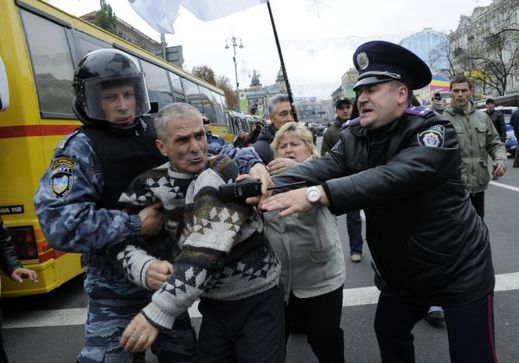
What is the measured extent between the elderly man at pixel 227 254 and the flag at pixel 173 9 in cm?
99

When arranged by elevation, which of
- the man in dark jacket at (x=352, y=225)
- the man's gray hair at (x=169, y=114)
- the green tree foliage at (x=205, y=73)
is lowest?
the man in dark jacket at (x=352, y=225)

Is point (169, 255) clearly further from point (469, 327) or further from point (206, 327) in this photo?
point (469, 327)

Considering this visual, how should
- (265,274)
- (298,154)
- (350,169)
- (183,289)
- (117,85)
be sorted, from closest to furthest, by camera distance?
(183,289)
(265,274)
(117,85)
(350,169)
(298,154)

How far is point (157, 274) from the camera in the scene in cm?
165

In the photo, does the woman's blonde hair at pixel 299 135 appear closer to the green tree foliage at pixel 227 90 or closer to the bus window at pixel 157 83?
the bus window at pixel 157 83

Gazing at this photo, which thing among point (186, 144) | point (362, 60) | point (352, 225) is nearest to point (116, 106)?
point (186, 144)

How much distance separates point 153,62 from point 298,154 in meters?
5.95

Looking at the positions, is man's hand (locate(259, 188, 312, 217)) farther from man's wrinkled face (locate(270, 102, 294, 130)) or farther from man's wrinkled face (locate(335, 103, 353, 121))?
man's wrinkled face (locate(335, 103, 353, 121))

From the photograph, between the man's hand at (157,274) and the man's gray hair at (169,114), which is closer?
the man's hand at (157,274)

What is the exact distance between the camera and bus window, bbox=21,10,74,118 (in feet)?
13.8

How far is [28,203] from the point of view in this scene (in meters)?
3.99

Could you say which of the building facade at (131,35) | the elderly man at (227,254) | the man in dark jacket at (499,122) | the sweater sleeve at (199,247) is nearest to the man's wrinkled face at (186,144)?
the elderly man at (227,254)

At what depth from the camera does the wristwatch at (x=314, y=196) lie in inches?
68.0

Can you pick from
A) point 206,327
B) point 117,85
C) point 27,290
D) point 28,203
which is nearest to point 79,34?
point 28,203
